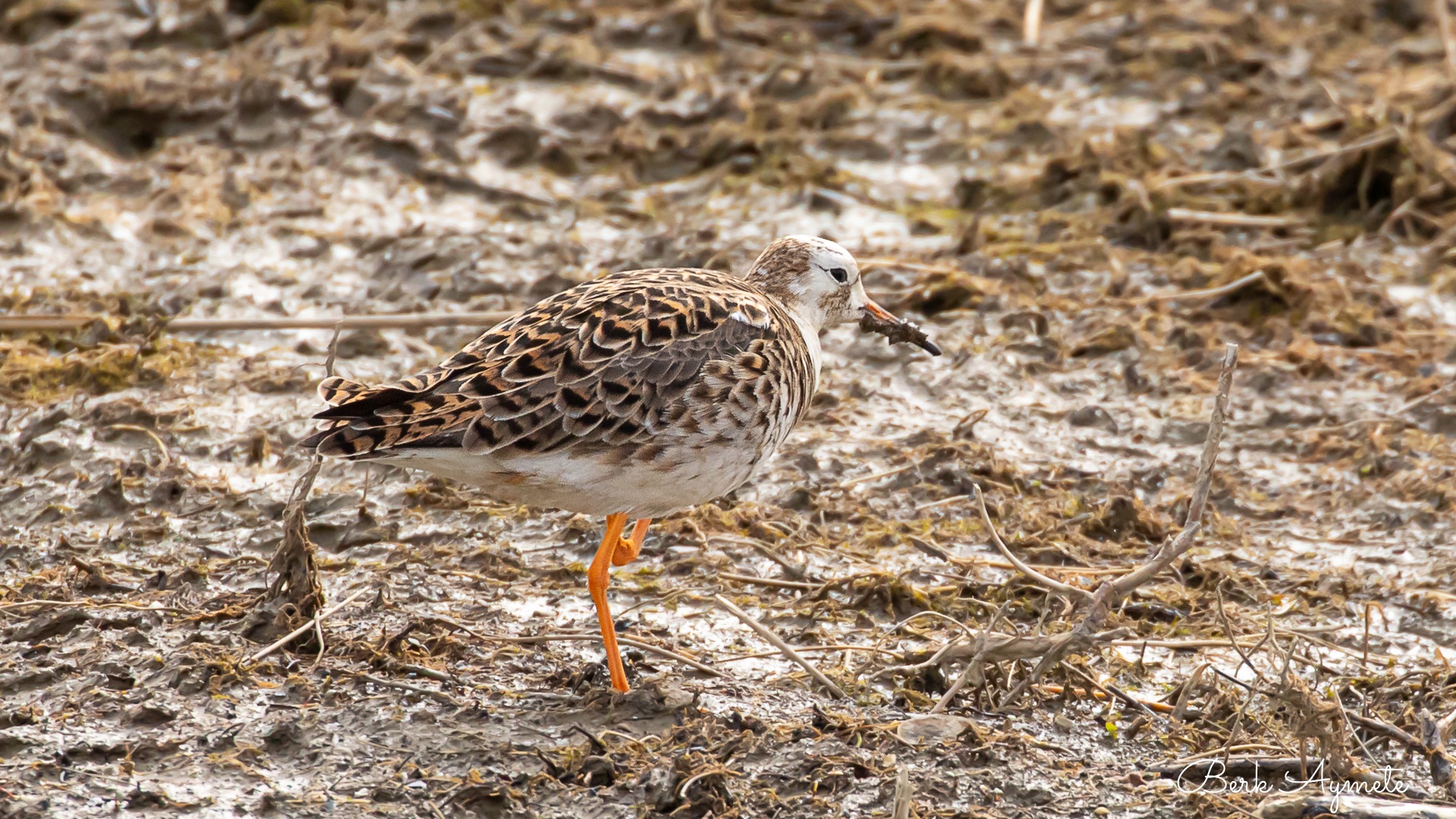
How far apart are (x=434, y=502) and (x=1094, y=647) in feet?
9.41

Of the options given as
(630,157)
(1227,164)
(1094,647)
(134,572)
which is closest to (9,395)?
(134,572)

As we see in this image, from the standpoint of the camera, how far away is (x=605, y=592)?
19.3ft

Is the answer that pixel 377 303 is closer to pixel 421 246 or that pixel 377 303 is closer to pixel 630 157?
pixel 421 246

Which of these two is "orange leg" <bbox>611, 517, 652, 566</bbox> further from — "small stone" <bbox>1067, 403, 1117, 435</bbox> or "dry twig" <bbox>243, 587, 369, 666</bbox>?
→ "small stone" <bbox>1067, 403, 1117, 435</bbox>

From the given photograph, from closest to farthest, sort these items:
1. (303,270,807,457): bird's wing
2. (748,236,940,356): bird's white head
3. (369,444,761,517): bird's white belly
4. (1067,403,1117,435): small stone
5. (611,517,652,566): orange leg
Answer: (303,270,807,457): bird's wing
(369,444,761,517): bird's white belly
(611,517,652,566): orange leg
(748,236,940,356): bird's white head
(1067,403,1117,435): small stone

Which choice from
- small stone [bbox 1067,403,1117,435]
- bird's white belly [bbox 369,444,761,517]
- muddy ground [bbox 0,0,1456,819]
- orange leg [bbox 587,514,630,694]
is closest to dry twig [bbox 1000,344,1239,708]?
muddy ground [bbox 0,0,1456,819]

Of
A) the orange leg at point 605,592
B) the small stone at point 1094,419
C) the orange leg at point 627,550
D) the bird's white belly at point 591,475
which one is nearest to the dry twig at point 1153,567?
the bird's white belly at point 591,475

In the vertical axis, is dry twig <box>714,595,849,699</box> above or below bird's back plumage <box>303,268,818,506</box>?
below

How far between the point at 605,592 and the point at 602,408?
0.70 meters

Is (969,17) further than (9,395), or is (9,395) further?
(969,17)

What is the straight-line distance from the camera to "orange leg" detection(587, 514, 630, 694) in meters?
5.76

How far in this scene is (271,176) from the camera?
33.1 ft

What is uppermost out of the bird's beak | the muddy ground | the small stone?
the bird's beak

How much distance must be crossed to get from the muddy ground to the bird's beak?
0.73m
